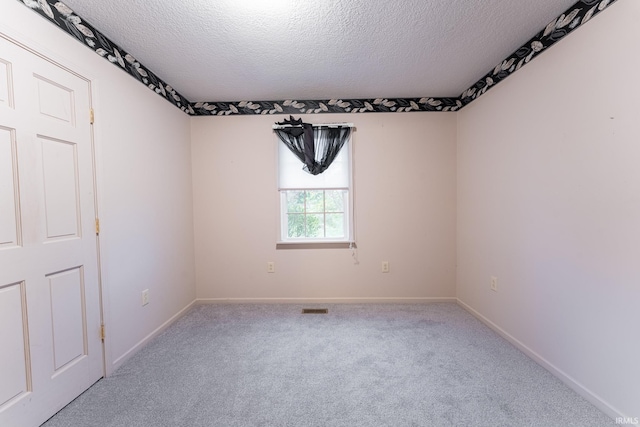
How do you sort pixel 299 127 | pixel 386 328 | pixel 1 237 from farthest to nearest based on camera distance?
pixel 299 127 → pixel 386 328 → pixel 1 237

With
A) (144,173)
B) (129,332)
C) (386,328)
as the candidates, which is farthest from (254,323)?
(144,173)

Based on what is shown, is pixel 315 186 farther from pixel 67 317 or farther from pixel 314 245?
pixel 67 317

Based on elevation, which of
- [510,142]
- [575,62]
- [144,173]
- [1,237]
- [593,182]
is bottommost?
[1,237]

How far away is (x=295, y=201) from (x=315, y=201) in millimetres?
248

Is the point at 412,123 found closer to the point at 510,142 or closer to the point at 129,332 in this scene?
the point at 510,142

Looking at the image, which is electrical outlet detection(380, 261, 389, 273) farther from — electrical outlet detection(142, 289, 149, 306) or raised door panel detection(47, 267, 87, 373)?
raised door panel detection(47, 267, 87, 373)

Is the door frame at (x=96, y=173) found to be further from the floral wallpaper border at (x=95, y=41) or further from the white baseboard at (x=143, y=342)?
the floral wallpaper border at (x=95, y=41)

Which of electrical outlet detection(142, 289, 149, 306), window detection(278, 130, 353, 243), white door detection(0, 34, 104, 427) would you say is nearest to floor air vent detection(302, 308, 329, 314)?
A: window detection(278, 130, 353, 243)

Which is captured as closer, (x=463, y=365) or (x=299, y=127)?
(x=463, y=365)

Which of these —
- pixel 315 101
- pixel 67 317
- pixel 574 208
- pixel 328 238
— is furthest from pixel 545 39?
pixel 67 317

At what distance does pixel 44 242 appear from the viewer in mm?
1386

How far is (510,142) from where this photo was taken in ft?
6.87

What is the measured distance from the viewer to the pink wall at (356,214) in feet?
9.57

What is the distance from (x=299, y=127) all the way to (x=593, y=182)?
8.05ft
